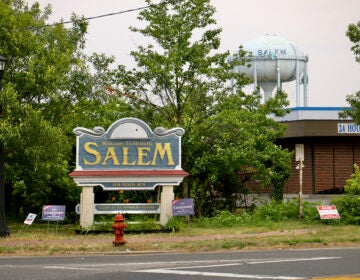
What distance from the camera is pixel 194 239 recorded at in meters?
18.5

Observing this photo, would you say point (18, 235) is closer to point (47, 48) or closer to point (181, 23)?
point (47, 48)

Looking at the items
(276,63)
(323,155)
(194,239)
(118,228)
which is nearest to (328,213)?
(194,239)

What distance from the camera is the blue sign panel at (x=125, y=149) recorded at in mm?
21672

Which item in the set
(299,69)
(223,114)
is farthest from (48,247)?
(299,69)

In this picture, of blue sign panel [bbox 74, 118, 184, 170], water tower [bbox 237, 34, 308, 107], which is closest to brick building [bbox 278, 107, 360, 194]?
water tower [bbox 237, 34, 308, 107]

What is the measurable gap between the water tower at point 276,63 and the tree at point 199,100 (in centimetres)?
2611

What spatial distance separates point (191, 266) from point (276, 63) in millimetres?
40713

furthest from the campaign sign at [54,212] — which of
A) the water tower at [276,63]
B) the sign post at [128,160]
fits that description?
the water tower at [276,63]

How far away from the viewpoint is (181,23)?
2442 cm

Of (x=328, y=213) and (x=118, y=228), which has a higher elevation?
(x=328, y=213)

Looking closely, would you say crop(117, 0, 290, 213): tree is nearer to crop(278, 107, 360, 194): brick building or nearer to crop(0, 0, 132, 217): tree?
crop(0, 0, 132, 217): tree

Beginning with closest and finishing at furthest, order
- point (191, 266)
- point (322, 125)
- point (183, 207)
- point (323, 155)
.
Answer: point (191, 266), point (183, 207), point (322, 125), point (323, 155)

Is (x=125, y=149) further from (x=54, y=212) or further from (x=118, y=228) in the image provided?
(x=118, y=228)

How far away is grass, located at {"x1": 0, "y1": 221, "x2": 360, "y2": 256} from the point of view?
16.5 metres
